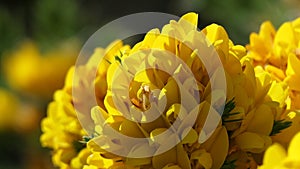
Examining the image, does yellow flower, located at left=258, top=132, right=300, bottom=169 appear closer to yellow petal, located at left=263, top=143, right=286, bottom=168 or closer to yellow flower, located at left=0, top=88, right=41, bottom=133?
yellow petal, located at left=263, top=143, right=286, bottom=168

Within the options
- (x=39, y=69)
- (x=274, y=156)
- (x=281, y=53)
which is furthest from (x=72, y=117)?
(x=39, y=69)

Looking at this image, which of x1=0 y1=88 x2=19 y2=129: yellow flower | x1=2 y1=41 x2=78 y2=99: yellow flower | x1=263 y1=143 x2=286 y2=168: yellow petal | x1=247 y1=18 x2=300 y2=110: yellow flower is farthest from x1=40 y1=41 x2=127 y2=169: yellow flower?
x1=0 y1=88 x2=19 y2=129: yellow flower

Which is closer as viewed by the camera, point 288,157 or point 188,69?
point 288,157

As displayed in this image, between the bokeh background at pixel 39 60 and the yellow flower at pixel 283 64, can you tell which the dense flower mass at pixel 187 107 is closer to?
the yellow flower at pixel 283 64

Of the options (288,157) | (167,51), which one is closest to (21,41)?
(167,51)

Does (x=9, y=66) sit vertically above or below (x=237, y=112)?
above

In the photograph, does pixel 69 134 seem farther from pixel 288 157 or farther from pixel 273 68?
pixel 288 157

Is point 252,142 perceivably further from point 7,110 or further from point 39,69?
point 7,110
